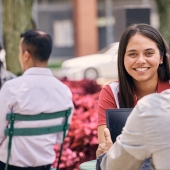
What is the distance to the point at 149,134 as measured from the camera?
92.6 inches

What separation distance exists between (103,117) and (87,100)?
4.10 m

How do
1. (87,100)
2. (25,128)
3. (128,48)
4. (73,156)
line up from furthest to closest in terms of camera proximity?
(87,100) < (73,156) < (25,128) < (128,48)

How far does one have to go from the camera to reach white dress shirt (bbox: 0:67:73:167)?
466 cm

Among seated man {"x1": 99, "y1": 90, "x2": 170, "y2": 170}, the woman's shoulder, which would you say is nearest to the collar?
the woman's shoulder

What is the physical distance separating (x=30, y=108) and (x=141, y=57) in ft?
5.11

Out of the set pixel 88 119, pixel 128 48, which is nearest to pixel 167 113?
pixel 128 48

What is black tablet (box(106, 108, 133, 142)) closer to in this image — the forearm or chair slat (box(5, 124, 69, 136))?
the forearm

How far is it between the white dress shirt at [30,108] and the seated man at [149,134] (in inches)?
90.5

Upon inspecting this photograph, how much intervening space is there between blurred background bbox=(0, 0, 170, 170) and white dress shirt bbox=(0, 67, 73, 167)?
3.23 ft

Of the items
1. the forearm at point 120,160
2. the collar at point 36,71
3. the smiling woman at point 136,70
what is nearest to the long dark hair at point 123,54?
the smiling woman at point 136,70

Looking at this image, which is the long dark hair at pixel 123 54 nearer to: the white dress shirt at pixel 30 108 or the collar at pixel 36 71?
the white dress shirt at pixel 30 108

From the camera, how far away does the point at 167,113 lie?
237cm

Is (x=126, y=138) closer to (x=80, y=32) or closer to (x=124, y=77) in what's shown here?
(x=124, y=77)

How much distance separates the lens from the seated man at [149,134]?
235 cm
